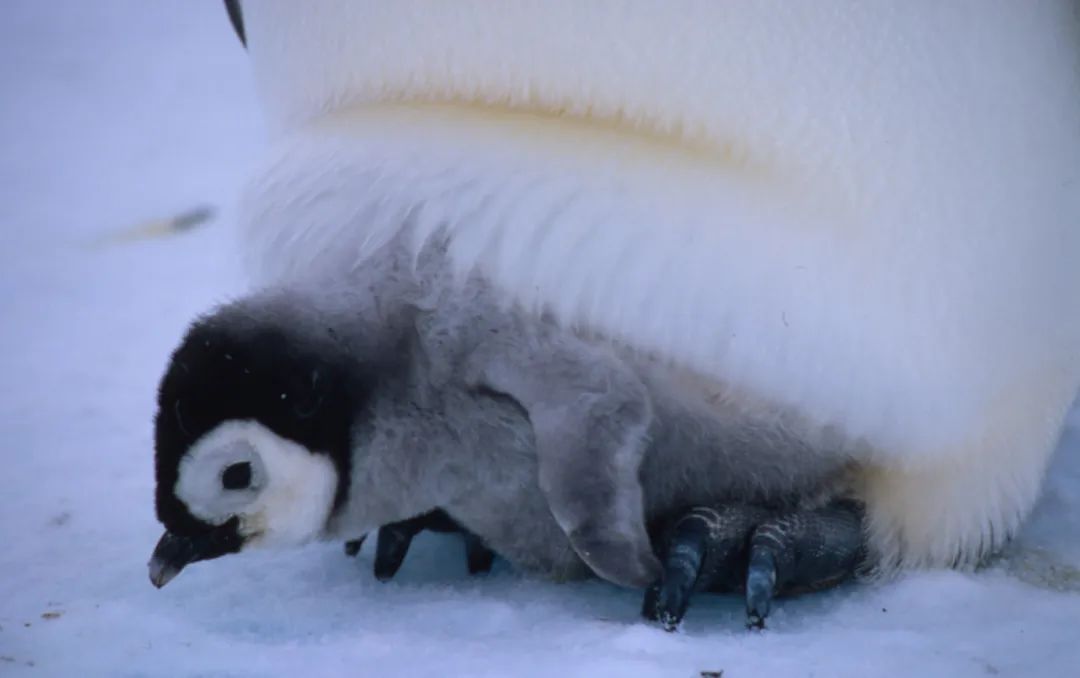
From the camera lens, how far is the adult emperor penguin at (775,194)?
3.18ft

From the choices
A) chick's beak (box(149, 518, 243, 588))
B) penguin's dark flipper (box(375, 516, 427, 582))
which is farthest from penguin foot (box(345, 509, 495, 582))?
chick's beak (box(149, 518, 243, 588))

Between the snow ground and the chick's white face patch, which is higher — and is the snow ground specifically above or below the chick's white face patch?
below

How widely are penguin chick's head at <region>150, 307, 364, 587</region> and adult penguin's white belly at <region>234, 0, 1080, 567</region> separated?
141mm

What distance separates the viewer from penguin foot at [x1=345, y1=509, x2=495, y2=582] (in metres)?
1.11

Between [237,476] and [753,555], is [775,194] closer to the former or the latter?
[753,555]

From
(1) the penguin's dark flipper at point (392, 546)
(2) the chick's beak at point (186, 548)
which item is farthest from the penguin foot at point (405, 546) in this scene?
(2) the chick's beak at point (186, 548)

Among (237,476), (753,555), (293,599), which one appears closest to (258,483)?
(237,476)

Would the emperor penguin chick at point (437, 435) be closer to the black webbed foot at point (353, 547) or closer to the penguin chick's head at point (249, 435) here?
the penguin chick's head at point (249, 435)

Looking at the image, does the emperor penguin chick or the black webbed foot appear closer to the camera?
the emperor penguin chick

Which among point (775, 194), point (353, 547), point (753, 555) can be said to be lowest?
point (353, 547)

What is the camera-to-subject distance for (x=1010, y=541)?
1.16m

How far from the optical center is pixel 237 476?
98 centimetres

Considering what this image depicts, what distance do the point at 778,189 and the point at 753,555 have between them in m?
0.30

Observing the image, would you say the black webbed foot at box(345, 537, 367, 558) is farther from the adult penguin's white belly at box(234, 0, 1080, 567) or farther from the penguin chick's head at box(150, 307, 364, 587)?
the adult penguin's white belly at box(234, 0, 1080, 567)
